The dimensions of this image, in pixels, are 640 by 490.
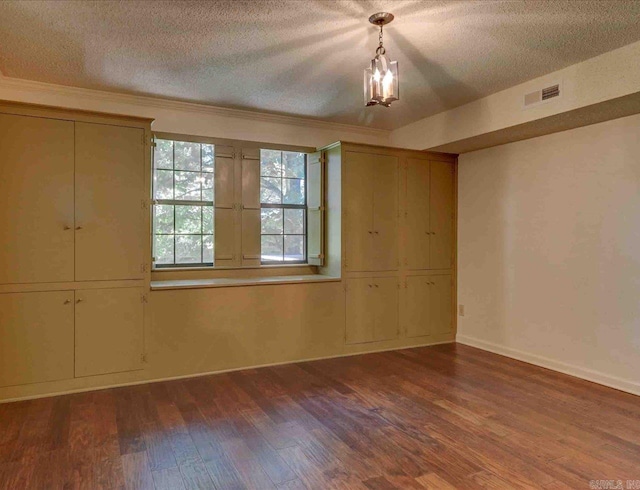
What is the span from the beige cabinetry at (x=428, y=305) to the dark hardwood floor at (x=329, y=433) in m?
1.07

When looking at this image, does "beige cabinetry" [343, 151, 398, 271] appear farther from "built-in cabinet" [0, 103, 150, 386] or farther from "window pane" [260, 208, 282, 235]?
"built-in cabinet" [0, 103, 150, 386]

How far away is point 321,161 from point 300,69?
1.49 meters

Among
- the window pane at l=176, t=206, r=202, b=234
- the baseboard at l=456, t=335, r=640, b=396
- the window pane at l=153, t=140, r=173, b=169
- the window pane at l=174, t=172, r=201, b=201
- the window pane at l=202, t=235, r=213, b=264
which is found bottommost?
the baseboard at l=456, t=335, r=640, b=396

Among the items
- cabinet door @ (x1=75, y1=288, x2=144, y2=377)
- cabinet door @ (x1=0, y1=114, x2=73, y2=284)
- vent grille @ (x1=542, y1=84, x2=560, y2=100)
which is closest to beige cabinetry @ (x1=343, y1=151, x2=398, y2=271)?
vent grille @ (x1=542, y1=84, x2=560, y2=100)

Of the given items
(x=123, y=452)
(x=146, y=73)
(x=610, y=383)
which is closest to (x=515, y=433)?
(x=610, y=383)

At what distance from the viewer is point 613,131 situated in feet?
11.8

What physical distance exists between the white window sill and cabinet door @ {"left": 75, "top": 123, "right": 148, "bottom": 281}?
29 cm

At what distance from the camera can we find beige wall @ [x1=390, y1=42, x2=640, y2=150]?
9.78 feet

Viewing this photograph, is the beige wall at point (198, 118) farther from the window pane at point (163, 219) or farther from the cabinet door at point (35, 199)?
the window pane at point (163, 219)

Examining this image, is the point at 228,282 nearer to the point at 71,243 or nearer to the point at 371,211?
the point at 71,243

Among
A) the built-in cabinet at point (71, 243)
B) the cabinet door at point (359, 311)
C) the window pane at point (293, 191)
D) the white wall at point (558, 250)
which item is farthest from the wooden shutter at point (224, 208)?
the white wall at point (558, 250)

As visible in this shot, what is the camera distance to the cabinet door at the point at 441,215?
5.05 meters

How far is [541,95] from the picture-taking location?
3.51 m

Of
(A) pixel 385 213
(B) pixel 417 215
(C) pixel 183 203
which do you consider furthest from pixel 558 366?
(C) pixel 183 203
